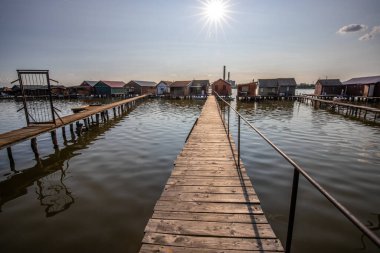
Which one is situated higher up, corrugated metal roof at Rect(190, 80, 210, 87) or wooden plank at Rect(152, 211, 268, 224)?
corrugated metal roof at Rect(190, 80, 210, 87)

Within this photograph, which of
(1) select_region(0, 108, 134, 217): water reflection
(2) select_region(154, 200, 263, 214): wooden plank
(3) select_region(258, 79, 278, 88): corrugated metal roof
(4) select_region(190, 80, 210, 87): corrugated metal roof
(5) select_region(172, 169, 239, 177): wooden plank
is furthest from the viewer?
(4) select_region(190, 80, 210, 87): corrugated metal roof

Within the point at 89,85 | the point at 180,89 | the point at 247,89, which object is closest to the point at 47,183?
the point at 247,89

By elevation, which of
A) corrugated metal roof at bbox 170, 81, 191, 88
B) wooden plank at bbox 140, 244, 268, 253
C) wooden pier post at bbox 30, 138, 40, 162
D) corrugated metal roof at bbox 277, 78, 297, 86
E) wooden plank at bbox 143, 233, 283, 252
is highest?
corrugated metal roof at bbox 277, 78, 297, 86

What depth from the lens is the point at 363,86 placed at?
1821 inches

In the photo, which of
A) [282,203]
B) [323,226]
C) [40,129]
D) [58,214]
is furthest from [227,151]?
[40,129]

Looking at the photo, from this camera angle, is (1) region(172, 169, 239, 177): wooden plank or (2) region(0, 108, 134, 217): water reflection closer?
(1) region(172, 169, 239, 177): wooden plank

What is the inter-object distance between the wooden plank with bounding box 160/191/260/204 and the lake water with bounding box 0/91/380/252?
131cm

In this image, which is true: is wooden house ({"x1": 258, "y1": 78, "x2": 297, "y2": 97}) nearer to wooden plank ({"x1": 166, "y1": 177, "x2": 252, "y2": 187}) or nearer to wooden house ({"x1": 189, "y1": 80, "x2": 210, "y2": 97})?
wooden house ({"x1": 189, "y1": 80, "x2": 210, "y2": 97})

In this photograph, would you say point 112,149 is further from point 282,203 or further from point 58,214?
point 282,203

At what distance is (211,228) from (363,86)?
58861 millimetres

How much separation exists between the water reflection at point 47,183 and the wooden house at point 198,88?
4846cm

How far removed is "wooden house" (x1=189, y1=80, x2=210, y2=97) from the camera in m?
57.2

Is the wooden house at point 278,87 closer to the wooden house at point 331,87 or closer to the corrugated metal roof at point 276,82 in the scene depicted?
the corrugated metal roof at point 276,82

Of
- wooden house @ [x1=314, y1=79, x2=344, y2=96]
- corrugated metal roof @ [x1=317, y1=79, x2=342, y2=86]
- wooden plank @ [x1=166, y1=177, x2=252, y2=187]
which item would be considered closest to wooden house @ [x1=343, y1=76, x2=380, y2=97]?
wooden house @ [x1=314, y1=79, x2=344, y2=96]
